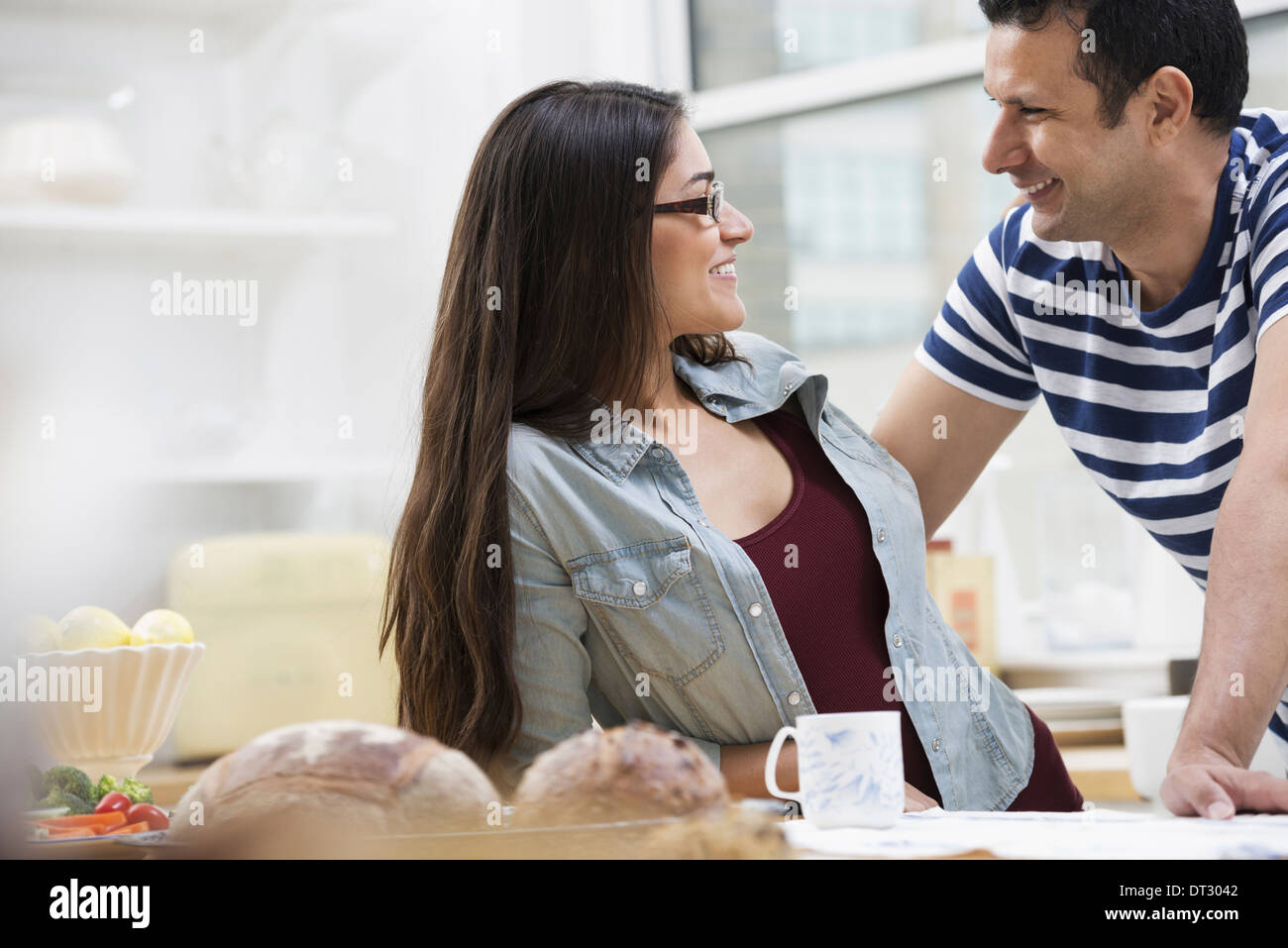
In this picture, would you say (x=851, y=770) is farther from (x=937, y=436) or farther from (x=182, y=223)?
(x=182, y=223)

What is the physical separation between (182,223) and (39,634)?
71.7 inches

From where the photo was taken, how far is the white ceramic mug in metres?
0.66

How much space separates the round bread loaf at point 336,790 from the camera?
1.46ft

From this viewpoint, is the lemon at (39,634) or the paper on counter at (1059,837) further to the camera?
the lemon at (39,634)

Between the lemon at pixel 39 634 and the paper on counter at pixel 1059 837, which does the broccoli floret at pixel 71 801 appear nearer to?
the lemon at pixel 39 634

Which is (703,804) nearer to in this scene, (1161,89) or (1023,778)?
(1023,778)

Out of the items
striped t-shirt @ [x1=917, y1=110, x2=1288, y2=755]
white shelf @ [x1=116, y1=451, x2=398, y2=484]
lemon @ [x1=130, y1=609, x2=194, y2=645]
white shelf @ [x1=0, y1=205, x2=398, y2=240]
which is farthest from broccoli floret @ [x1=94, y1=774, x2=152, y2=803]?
white shelf @ [x1=0, y1=205, x2=398, y2=240]

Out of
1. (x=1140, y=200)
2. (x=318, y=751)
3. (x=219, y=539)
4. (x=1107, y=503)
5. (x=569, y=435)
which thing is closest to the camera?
(x=318, y=751)

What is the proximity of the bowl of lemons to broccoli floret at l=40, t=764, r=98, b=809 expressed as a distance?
24 mm

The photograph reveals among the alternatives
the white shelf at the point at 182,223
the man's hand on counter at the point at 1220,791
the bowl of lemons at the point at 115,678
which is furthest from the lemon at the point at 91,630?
the white shelf at the point at 182,223

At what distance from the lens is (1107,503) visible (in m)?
2.49

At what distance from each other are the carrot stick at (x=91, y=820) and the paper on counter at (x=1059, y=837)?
331 millimetres

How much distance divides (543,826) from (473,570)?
0.58 metres

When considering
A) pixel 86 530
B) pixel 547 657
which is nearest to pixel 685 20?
pixel 86 530
